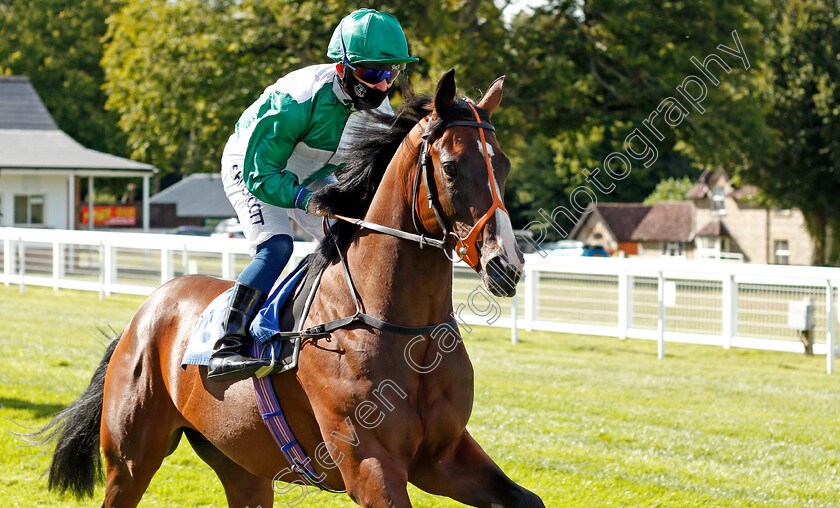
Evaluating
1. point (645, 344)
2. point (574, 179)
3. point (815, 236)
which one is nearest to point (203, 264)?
point (645, 344)

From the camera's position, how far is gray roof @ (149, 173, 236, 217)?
49562 mm

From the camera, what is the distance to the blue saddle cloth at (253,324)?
3.15m

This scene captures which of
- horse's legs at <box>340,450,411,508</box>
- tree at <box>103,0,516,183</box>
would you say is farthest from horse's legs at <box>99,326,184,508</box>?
tree at <box>103,0,516,183</box>

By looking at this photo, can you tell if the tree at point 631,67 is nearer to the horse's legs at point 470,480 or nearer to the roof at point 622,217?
the horse's legs at point 470,480

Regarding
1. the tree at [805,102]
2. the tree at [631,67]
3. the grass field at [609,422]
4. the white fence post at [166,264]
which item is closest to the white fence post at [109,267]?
the white fence post at [166,264]

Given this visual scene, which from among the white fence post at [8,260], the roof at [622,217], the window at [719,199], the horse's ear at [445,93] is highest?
the window at [719,199]

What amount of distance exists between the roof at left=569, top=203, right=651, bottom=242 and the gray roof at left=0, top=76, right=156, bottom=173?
93.3 ft

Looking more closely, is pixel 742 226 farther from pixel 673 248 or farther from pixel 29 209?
pixel 29 209

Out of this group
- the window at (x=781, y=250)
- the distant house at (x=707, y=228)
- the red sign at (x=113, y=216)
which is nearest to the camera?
the red sign at (x=113, y=216)

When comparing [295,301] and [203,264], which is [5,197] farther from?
[295,301]

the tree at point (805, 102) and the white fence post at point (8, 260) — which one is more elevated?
the tree at point (805, 102)

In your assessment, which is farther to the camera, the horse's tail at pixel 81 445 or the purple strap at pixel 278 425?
the horse's tail at pixel 81 445

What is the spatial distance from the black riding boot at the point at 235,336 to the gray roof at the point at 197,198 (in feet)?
150

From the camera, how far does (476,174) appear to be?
2.65 m
